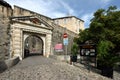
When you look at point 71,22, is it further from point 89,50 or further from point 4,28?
point 4,28

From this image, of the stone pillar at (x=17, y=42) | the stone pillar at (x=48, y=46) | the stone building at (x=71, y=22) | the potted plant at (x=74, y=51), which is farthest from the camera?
the stone building at (x=71, y=22)

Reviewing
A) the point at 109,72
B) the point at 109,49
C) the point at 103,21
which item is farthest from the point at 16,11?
the point at 109,72

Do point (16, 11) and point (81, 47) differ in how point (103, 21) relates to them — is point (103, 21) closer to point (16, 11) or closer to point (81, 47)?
point (81, 47)

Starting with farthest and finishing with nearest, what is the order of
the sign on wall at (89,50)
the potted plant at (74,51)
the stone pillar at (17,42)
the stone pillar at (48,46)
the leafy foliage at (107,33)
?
1. the stone pillar at (48,46)
2. the potted plant at (74,51)
3. the stone pillar at (17,42)
4. the sign on wall at (89,50)
5. the leafy foliage at (107,33)

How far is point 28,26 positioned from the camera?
42.6 feet

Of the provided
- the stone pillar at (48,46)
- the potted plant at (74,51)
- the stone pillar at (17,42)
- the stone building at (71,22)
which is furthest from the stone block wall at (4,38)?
the stone building at (71,22)

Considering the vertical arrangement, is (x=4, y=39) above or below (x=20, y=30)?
below

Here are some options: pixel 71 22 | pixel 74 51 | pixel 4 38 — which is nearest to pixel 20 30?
pixel 4 38

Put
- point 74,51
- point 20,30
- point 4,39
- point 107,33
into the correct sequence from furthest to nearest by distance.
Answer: point 74,51 < point 20,30 < point 4,39 < point 107,33

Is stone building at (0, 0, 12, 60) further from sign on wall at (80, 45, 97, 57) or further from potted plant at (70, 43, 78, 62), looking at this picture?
sign on wall at (80, 45, 97, 57)

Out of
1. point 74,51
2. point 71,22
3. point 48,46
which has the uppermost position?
point 71,22

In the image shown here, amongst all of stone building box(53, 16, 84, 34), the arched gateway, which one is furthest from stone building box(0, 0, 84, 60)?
stone building box(53, 16, 84, 34)

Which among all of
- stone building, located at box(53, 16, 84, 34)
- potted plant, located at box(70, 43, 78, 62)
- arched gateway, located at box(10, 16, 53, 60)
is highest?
stone building, located at box(53, 16, 84, 34)

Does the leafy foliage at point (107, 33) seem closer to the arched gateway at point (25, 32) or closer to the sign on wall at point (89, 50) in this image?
the sign on wall at point (89, 50)
